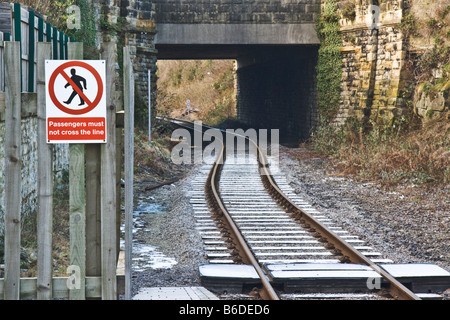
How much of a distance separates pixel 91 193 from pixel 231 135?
→ 23.9 meters

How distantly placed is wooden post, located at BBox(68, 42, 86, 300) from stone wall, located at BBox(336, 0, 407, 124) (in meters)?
15.2

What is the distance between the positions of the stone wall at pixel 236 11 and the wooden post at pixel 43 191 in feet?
58.1

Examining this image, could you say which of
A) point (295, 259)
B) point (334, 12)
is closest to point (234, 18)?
point (334, 12)

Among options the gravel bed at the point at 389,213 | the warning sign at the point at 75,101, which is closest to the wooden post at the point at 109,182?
the warning sign at the point at 75,101

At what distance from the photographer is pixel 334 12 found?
20.6 m

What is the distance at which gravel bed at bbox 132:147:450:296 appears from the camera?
7.32 meters

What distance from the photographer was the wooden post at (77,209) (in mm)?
4068

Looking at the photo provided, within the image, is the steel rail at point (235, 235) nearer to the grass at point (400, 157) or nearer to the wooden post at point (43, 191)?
the wooden post at point (43, 191)

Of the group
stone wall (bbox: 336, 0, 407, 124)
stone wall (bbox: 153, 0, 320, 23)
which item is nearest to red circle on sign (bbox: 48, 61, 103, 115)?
stone wall (bbox: 336, 0, 407, 124)

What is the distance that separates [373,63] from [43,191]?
54.7ft

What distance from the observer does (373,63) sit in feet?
62.7

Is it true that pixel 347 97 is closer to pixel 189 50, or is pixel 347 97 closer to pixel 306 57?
pixel 306 57

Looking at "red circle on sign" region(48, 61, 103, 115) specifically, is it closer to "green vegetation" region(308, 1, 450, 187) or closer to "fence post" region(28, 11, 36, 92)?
"fence post" region(28, 11, 36, 92)

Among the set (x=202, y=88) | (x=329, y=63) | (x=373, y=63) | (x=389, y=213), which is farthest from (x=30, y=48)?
(x=202, y=88)
